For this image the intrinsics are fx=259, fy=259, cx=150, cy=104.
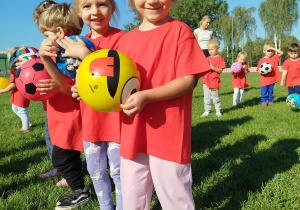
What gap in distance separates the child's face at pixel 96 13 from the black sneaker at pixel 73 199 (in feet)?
5.49

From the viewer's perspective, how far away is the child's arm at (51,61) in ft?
6.23

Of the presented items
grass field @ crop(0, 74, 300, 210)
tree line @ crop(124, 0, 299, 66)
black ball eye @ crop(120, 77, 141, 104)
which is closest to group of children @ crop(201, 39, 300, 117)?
grass field @ crop(0, 74, 300, 210)

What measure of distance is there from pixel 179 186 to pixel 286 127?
4390mm

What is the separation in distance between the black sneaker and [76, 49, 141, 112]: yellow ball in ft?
4.88

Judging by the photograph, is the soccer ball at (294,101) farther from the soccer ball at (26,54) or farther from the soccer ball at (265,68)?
the soccer ball at (26,54)

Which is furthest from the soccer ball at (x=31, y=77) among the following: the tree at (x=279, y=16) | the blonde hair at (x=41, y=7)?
the tree at (x=279, y=16)

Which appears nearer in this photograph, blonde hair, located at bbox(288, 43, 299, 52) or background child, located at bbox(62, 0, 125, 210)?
background child, located at bbox(62, 0, 125, 210)

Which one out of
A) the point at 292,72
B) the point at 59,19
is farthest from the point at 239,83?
the point at 59,19

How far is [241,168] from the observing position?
3.32m

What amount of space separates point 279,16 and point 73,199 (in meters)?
56.4

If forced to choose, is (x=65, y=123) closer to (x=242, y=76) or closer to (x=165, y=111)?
(x=165, y=111)

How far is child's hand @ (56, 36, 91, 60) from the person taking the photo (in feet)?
6.06

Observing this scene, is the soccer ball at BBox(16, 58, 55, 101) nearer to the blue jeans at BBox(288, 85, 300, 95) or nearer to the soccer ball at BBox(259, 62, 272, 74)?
the blue jeans at BBox(288, 85, 300, 95)

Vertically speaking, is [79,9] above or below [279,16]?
below
